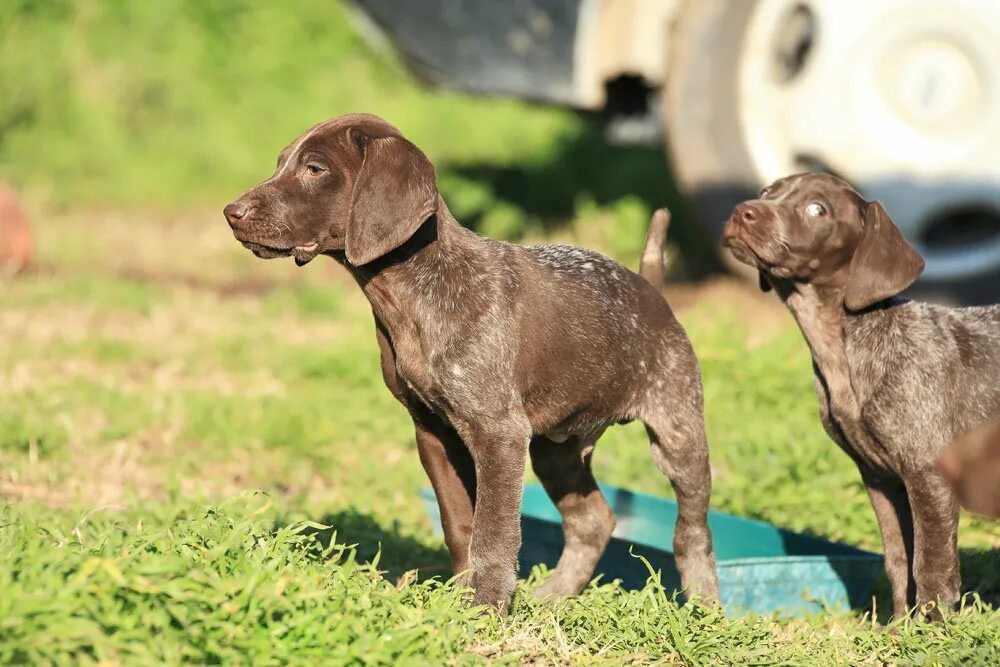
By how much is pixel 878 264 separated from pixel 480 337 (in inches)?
57.7

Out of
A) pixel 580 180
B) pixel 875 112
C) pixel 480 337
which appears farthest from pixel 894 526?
pixel 580 180

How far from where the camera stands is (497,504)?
15.7 feet

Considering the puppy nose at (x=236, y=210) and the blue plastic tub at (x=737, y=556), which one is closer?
the puppy nose at (x=236, y=210)

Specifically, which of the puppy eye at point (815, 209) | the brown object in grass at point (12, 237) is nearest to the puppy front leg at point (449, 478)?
the puppy eye at point (815, 209)

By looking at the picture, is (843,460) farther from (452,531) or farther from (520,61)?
(520,61)

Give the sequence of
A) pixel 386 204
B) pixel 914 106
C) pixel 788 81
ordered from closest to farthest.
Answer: pixel 386 204 → pixel 914 106 → pixel 788 81

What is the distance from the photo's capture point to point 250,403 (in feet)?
26.3

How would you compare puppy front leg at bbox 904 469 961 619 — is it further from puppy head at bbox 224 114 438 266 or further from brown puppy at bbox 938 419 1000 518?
puppy head at bbox 224 114 438 266

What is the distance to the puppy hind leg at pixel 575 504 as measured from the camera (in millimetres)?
5598

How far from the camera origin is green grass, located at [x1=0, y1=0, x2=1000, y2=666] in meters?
4.16

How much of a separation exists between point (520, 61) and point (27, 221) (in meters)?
4.17

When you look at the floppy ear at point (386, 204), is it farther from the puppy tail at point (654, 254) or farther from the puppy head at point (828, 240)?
the puppy tail at point (654, 254)

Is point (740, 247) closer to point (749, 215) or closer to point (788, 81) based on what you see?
point (749, 215)

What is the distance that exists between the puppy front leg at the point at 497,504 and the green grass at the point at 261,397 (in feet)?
0.57
